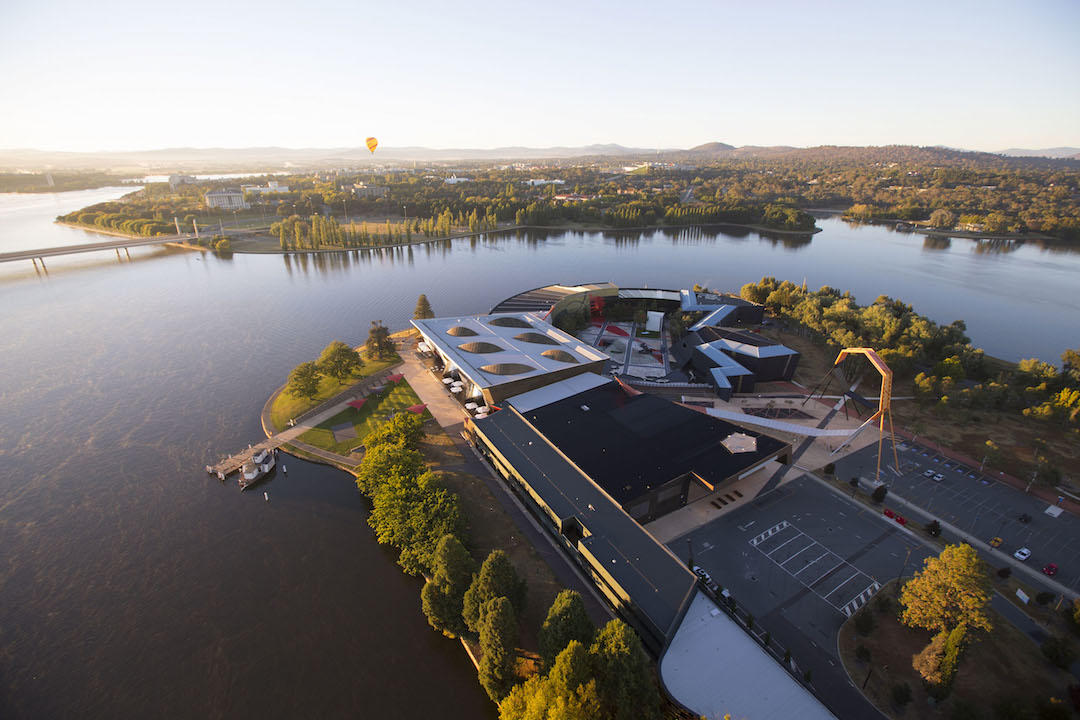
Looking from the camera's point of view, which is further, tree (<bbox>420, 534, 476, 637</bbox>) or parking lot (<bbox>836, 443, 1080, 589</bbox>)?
parking lot (<bbox>836, 443, 1080, 589</bbox>)

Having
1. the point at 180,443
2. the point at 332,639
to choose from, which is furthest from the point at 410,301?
the point at 332,639

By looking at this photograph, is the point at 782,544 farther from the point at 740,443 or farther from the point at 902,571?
the point at 740,443

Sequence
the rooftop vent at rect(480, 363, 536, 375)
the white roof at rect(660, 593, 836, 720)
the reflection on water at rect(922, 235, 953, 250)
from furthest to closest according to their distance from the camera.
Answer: the reflection on water at rect(922, 235, 953, 250), the rooftop vent at rect(480, 363, 536, 375), the white roof at rect(660, 593, 836, 720)

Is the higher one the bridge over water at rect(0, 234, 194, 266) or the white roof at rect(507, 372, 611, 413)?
the bridge over water at rect(0, 234, 194, 266)

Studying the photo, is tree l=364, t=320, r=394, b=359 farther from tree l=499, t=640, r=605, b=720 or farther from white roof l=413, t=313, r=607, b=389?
tree l=499, t=640, r=605, b=720

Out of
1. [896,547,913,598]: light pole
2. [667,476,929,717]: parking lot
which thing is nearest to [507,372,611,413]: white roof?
[667,476,929,717]: parking lot

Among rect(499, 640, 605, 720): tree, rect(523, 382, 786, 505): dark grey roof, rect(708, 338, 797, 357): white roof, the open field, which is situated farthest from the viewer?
rect(708, 338, 797, 357): white roof
